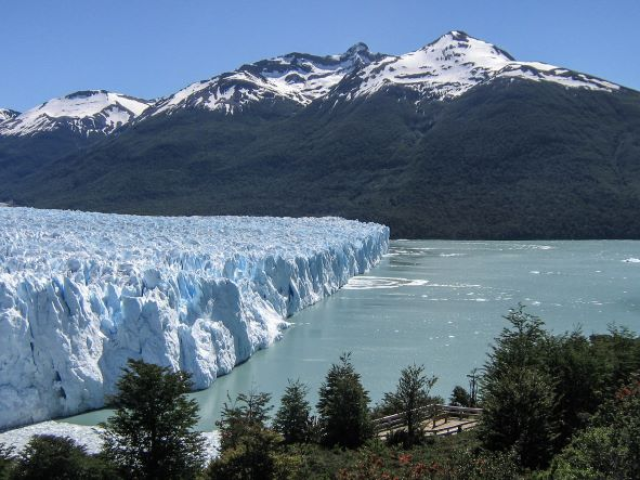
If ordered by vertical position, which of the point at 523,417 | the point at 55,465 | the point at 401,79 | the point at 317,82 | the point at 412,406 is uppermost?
the point at 317,82

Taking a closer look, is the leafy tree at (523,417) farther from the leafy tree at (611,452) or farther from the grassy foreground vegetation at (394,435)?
the leafy tree at (611,452)

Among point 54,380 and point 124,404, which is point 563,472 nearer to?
point 124,404

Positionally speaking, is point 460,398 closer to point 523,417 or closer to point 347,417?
point 347,417

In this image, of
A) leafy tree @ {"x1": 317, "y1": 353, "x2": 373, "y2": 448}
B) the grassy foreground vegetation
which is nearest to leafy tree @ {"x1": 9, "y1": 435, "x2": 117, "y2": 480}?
the grassy foreground vegetation

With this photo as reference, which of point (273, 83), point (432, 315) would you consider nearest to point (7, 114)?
point (273, 83)

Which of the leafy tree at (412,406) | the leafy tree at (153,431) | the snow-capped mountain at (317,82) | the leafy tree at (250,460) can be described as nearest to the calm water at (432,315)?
the leafy tree at (412,406)

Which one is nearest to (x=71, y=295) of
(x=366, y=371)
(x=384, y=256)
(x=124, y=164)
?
(x=366, y=371)

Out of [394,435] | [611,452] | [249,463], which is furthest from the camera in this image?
[394,435]
